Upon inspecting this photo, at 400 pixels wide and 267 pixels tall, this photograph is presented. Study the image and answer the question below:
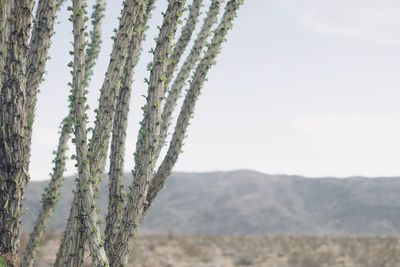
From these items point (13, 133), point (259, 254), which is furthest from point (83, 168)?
point (259, 254)

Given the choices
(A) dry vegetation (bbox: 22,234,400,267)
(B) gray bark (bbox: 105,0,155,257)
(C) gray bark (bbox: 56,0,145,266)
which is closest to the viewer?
(C) gray bark (bbox: 56,0,145,266)

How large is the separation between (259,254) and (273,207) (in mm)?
55185

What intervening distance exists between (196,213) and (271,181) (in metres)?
16.9

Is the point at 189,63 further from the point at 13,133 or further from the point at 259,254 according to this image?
the point at 259,254

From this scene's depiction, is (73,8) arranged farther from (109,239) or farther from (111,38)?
(109,239)

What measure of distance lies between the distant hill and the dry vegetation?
38130mm

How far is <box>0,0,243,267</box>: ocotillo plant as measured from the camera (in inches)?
183

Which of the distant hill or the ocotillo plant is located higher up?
the ocotillo plant

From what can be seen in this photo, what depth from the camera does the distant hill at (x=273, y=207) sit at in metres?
66.8

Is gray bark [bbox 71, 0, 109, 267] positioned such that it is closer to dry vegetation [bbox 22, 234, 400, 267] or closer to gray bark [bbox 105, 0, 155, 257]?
gray bark [bbox 105, 0, 155, 257]

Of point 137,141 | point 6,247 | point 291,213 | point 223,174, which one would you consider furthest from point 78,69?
point 223,174

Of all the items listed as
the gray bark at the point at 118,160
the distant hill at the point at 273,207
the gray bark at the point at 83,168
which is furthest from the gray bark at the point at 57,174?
the distant hill at the point at 273,207

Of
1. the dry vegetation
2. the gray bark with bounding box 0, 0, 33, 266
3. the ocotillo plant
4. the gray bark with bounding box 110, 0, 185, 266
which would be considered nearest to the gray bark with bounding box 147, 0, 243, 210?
the ocotillo plant

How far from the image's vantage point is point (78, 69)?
4809 mm
